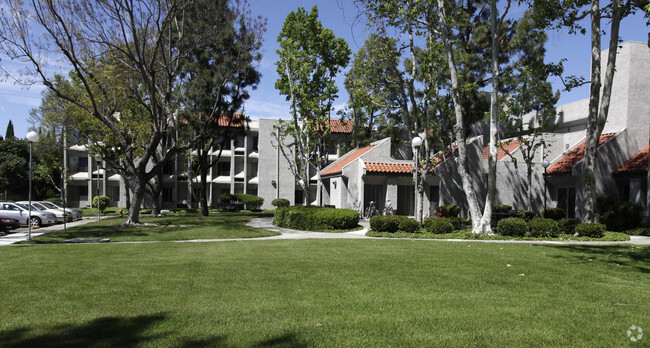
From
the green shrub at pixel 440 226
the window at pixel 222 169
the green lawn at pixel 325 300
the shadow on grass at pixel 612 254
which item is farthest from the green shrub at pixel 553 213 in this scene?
the window at pixel 222 169

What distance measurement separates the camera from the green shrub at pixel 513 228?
15929mm

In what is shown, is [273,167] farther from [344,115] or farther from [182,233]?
[182,233]

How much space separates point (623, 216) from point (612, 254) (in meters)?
8.59

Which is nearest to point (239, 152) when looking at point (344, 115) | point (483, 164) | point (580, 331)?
point (344, 115)

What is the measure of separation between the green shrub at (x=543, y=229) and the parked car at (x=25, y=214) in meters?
26.4

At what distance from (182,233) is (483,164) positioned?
17298mm

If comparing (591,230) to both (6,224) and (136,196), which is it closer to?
(136,196)

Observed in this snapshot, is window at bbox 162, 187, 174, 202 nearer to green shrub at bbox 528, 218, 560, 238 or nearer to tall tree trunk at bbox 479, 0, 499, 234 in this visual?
tall tree trunk at bbox 479, 0, 499, 234

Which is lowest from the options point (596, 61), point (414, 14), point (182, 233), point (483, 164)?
point (182, 233)

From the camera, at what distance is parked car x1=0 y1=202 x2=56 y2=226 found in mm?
24547

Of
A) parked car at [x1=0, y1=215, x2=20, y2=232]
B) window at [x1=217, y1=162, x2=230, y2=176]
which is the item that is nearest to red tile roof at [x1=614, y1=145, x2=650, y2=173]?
parked car at [x1=0, y1=215, x2=20, y2=232]

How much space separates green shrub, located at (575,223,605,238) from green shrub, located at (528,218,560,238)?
809mm

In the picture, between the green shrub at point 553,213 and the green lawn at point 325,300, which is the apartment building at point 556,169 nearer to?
the green shrub at point 553,213

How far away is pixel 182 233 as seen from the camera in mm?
18094
